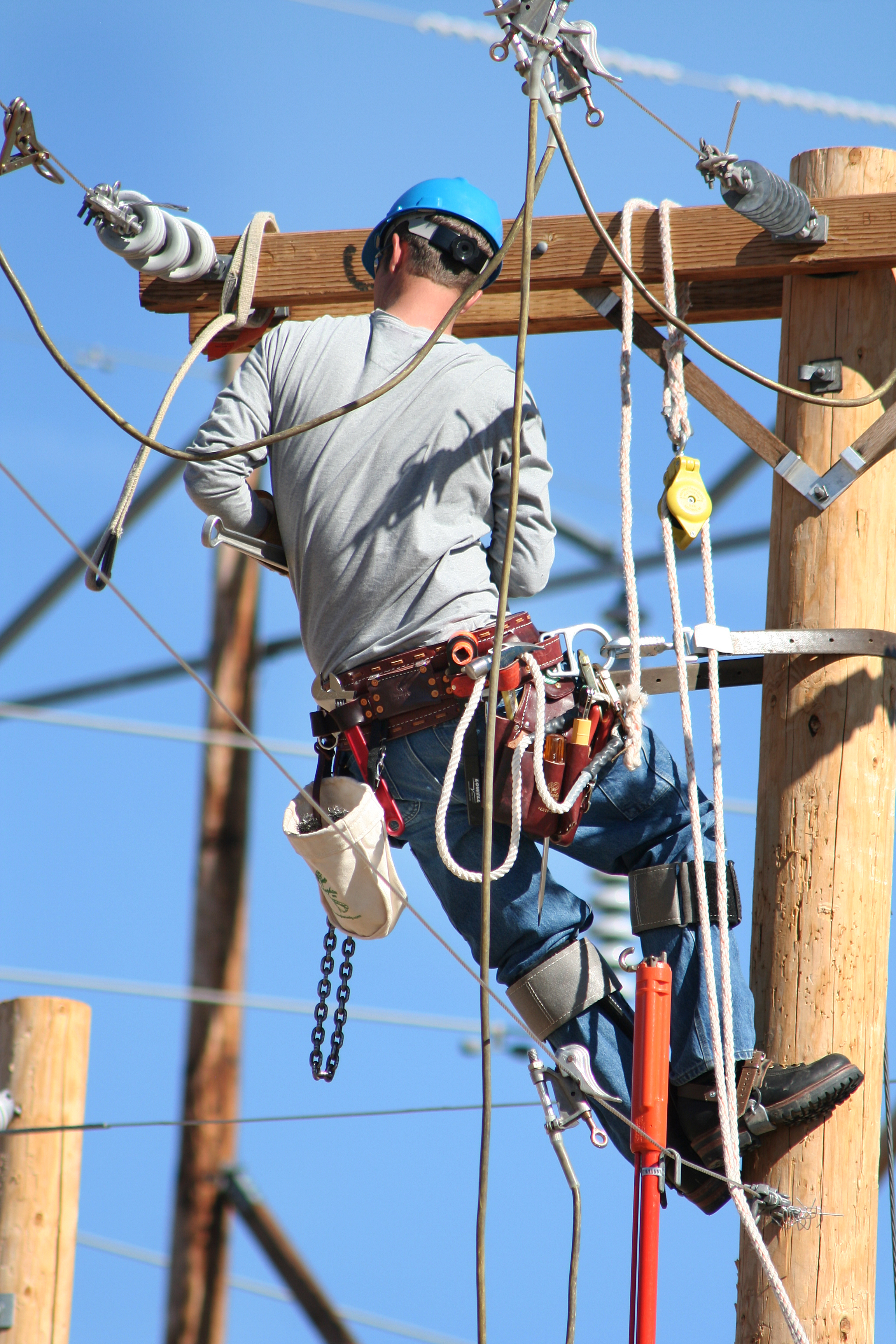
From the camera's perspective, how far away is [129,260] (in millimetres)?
3967

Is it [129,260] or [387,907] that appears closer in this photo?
[387,907]

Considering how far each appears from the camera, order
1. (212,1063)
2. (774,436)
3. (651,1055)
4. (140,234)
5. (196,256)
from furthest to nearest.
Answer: (212,1063), (196,256), (140,234), (774,436), (651,1055)

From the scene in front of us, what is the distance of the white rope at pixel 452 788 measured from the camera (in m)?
3.32

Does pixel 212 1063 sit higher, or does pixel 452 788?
pixel 452 788

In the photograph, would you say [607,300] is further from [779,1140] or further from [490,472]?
[779,1140]

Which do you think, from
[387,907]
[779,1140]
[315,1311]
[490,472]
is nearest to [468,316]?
[490,472]

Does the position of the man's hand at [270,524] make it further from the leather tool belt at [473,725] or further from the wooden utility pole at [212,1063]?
the wooden utility pole at [212,1063]

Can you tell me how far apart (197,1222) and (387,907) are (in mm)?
6571

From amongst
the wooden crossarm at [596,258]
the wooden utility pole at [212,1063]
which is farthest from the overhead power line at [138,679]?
the wooden crossarm at [596,258]

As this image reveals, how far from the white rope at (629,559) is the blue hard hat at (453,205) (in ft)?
1.03

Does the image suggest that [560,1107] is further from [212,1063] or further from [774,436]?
[212,1063]

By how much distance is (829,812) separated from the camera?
362cm

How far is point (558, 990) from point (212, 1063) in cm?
644

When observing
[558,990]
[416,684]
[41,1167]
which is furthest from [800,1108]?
[41,1167]
